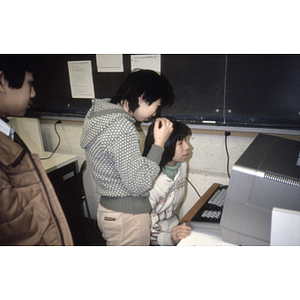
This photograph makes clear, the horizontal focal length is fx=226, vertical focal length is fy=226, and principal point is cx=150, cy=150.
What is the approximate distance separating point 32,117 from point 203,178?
5.06ft

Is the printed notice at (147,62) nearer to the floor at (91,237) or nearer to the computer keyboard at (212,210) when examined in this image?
the computer keyboard at (212,210)

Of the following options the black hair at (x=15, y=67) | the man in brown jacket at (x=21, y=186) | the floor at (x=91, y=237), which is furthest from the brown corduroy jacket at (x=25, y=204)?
the floor at (x=91, y=237)

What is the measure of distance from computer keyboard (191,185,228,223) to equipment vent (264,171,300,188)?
13.5 inches

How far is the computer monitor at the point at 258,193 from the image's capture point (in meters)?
0.68

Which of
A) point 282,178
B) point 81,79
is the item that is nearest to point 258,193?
point 282,178

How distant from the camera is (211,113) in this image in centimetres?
140

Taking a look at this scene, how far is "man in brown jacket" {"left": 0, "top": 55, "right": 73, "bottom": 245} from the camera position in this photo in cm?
64

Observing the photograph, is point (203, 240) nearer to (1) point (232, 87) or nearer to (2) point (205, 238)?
(2) point (205, 238)

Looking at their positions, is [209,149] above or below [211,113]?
below

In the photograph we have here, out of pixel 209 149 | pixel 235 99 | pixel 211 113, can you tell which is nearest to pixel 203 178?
pixel 209 149

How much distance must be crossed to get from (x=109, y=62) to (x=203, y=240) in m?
1.29

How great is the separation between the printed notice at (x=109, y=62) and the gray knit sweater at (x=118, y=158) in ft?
2.27
